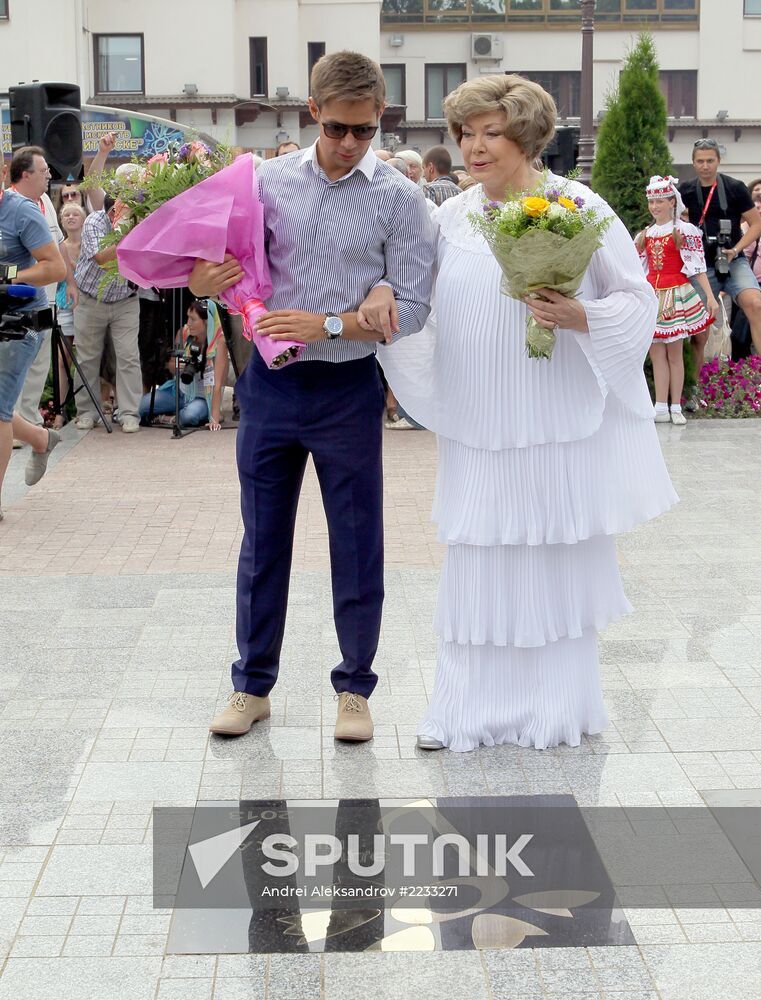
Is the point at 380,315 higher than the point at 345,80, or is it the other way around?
the point at 345,80

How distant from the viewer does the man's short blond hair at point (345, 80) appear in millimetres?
4375

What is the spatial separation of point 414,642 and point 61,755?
178 cm

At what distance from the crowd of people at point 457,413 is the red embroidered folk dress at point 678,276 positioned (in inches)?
310

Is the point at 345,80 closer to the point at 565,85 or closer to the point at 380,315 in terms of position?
the point at 380,315

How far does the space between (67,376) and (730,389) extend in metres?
6.04

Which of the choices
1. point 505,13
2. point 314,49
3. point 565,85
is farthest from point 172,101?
point 565,85

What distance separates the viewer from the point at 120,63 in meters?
38.9

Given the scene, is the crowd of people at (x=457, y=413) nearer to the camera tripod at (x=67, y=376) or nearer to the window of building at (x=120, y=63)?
the camera tripod at (x=67, y=376)

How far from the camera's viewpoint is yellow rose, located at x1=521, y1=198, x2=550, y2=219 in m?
4.09

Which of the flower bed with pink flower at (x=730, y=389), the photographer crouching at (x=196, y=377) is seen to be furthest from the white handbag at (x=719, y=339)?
the photographer crouching at (x=196, y=377)

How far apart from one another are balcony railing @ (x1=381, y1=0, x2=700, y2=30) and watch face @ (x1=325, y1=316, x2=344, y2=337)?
42692mm

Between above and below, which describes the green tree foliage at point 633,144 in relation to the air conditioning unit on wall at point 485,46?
below

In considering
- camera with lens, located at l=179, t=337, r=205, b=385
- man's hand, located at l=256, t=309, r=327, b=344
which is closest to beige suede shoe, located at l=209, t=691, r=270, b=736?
man's hand, located at l=256, t=309, r=327, b=344

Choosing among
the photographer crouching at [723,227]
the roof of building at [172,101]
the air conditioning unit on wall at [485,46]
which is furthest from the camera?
the air conditioning unit on wall at [485,46]
